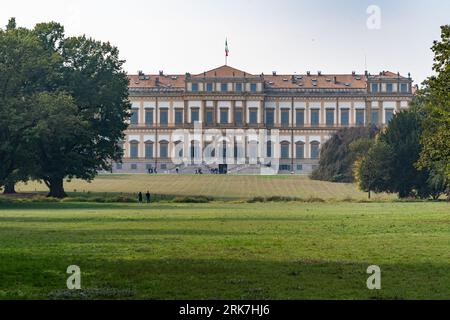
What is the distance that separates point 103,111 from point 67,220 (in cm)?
3590

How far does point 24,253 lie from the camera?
21031mm

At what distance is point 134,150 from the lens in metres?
149

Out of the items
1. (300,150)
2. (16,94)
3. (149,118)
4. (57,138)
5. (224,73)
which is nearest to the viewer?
(16,94)

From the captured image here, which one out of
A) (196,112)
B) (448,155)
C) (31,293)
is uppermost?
(196,112)

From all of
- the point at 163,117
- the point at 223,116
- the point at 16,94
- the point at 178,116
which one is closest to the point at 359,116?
the point at 223,116

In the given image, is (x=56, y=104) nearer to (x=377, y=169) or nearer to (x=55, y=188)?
(x=55, y=188)

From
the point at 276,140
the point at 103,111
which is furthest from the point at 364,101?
the point at 103,111

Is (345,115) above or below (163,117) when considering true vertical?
above

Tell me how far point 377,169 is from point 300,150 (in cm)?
7397

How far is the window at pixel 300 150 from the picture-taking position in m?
147

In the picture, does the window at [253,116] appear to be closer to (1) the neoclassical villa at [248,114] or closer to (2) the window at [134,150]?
(1) the neoclassical villa at [248,114]

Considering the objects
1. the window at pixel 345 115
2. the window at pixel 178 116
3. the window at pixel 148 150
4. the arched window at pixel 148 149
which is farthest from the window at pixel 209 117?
the window at pixel 345 115
